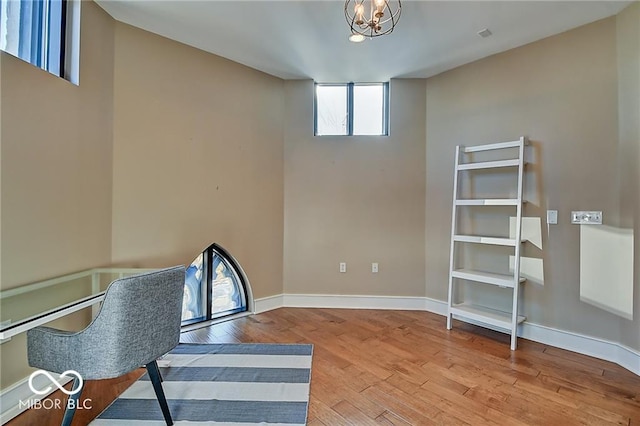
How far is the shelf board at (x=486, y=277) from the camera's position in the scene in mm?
2783

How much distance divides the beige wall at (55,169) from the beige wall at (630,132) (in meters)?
4.01

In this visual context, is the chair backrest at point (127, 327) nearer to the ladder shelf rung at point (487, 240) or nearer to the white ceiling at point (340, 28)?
the white ceiling at point (340, 28)

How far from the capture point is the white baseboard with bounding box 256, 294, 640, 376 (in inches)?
102

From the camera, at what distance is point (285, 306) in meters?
3.75

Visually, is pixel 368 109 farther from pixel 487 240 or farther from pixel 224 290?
pixel 224 290

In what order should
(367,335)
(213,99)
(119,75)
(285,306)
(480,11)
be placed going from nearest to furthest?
(480,11) → (119,75) → (367,335) → (213,99) → (285,306)

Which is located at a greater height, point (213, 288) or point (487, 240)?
point (487, 240)

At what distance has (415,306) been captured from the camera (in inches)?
145

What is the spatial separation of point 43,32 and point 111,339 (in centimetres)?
212

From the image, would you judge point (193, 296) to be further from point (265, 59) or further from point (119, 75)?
point (265, 59)

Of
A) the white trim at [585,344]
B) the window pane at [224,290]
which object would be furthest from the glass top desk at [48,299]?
the white trim at [585,344]

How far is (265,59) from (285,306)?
9.08 feet

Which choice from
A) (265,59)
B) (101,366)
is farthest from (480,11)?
(101,366)

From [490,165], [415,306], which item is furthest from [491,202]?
[415,306]
